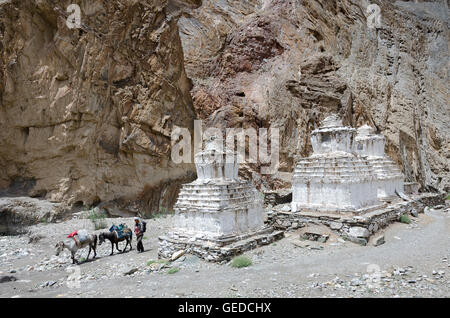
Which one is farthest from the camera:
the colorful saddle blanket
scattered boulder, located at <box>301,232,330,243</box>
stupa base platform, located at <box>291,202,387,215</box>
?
stupa base platform, located at <box>291,202,387,215</box>

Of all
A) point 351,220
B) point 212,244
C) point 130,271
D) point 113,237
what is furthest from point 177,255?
point 351,220

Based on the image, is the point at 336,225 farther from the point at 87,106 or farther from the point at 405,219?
the point at 87,106

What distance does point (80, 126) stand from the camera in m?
16.0

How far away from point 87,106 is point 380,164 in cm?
1493

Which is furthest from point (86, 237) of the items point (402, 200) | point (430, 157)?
point (430, 157)

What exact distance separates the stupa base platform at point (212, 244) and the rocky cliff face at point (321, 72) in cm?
1000

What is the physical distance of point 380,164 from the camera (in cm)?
1411

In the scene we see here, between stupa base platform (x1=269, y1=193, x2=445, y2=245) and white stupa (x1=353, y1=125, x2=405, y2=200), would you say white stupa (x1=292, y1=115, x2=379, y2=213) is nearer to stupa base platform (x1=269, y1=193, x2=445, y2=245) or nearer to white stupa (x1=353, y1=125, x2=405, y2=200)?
stupa base platform (x1=269, y1=193, x2=445, y2=245)

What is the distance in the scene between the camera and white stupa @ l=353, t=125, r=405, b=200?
13.8 metres

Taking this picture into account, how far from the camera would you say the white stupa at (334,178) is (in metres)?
10.5

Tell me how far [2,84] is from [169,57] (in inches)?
356

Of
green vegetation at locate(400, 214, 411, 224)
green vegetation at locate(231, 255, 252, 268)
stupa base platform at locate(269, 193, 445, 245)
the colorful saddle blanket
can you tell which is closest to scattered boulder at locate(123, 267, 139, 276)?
the colorful saddle blanket

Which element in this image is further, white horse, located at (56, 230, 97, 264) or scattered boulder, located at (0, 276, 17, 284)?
white horse, located at (56, 230, 97, 264)

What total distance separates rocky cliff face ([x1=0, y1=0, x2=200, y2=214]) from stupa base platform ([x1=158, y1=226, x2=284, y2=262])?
370 inches
